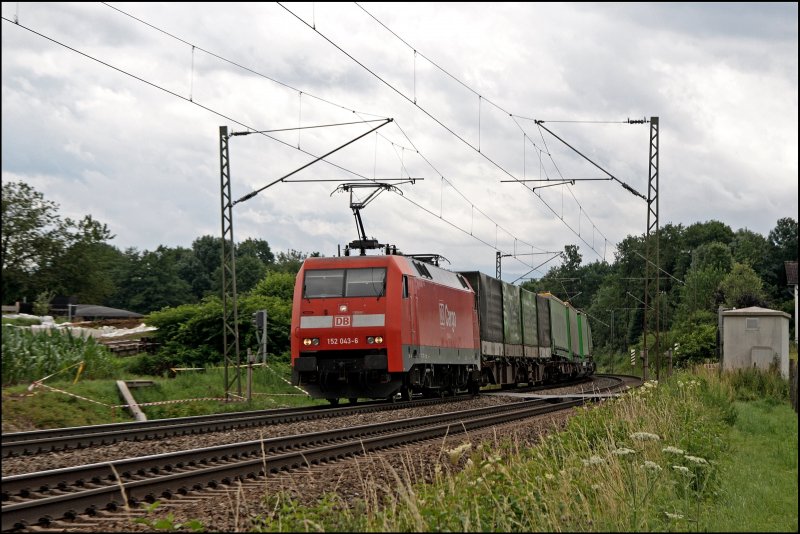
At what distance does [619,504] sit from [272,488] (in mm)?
3968

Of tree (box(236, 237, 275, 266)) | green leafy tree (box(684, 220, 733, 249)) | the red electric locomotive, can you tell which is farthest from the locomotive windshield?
tree (box(236, 237, 275, 266))

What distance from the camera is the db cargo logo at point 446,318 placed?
25.2 meters

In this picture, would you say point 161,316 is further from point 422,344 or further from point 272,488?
point 272,488

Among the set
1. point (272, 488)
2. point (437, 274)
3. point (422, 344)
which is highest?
point (437, 274)

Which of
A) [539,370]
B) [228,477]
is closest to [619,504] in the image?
[228,477]

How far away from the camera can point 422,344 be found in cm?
2341

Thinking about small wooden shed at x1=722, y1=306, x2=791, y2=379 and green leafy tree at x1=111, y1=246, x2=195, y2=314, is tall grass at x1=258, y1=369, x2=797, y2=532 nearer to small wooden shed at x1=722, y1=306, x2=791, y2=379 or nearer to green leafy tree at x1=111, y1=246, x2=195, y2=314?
small wooden shed at x1=722, y1=306, x2=791, y2=379

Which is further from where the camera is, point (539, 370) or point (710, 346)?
point (710, 346)

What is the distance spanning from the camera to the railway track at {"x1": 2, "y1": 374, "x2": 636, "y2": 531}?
8203 mm

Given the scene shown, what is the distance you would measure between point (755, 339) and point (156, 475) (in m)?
20.0

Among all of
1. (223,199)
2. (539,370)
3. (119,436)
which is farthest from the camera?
(539,370)

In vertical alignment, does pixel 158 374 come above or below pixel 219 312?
below

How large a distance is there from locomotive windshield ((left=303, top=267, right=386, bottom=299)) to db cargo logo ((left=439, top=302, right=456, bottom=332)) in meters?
3.44

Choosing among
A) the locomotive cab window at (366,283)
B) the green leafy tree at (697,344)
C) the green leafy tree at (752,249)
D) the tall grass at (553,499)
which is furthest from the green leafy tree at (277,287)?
the green leafy tree at (752,249)
